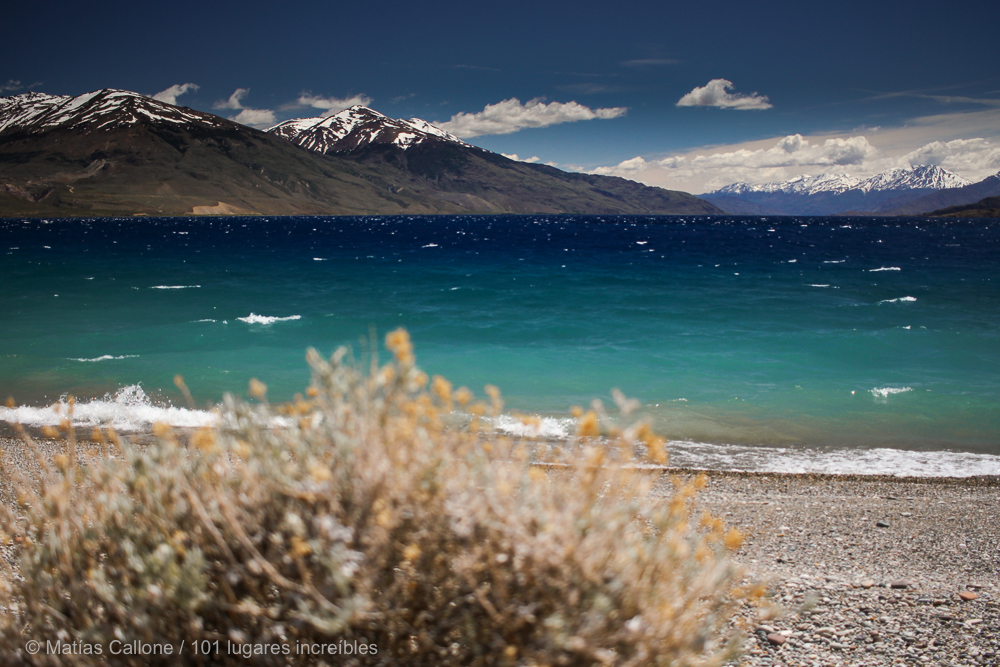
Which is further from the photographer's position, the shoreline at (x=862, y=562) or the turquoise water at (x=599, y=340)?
the turquoise water at (x=599, y=340)

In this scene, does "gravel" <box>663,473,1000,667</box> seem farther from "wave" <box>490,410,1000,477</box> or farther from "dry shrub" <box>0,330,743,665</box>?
"dry shrub" <box>0,330,743,665</box>

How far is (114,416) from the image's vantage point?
41.4 ft

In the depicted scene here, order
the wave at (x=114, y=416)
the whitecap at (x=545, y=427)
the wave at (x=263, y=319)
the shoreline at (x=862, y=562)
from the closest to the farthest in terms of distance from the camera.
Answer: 1. the shoreline at (x=862, y=562)
2. the whitecap at (x=545, y=427)
3. the wave at (x=114, y=416)
4. the wave at (x=263, y=319)

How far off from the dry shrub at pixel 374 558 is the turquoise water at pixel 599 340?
700mm

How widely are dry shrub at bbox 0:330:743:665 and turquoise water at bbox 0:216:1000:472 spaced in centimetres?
70

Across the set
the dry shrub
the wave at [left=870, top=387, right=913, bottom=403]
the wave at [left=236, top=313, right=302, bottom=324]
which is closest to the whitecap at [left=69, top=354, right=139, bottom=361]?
the wave at [left=236, top=313, right=302, bottom=324]

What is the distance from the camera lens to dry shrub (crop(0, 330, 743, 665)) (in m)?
2.11

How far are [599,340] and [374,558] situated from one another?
20.8 metres

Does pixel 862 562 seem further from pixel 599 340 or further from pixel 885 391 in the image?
pixel 599 340

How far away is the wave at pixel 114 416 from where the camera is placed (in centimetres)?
1204

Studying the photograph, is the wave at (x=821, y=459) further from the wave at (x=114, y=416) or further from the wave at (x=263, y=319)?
the wave at (x=263, y=319)

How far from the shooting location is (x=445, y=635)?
2.31 metres

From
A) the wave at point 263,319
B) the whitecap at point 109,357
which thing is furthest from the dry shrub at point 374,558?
the wave at point 263,319

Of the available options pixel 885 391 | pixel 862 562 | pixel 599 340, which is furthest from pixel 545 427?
pixel 885 391
